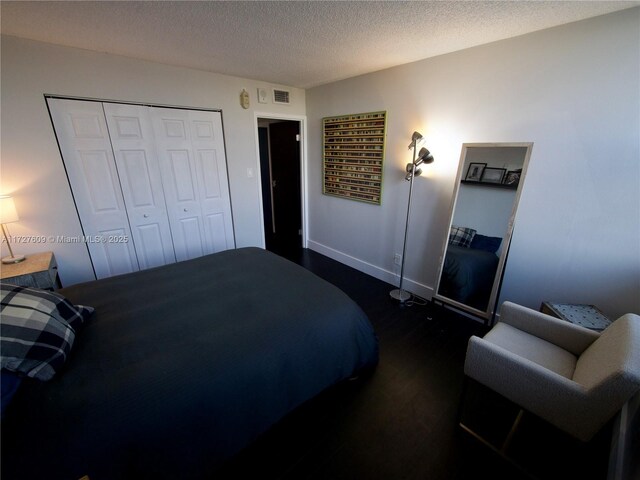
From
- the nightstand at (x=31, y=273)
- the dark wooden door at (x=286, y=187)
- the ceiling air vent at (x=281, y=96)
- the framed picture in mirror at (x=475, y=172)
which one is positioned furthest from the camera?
the dark wooden door at (x=286, y=187)

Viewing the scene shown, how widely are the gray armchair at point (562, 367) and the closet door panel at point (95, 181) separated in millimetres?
3211

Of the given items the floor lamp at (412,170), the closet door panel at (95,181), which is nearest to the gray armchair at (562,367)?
the floor lamp at (412,170)

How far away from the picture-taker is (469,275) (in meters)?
2.37

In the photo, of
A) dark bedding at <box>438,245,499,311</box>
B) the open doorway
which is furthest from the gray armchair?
the open doorway

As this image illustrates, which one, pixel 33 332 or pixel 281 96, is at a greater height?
pixel 281 96

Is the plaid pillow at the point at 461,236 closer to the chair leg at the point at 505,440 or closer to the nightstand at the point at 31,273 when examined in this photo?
the chair leg at the point at 505,440

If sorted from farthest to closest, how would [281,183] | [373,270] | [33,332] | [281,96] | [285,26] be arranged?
[281,183], [281,96], [373,270], [285,26], [33,332]

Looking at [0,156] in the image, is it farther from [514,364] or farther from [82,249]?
[514,364]

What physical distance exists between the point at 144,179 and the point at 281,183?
2.21m

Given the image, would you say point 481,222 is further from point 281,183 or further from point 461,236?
point 281,183

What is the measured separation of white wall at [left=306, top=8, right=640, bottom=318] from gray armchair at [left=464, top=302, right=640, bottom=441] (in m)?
0.66

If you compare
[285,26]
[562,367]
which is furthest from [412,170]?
[562,367]

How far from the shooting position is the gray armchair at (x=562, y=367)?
3.50ft

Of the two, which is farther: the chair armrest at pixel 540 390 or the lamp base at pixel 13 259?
the lamp base at pixel 13 259
